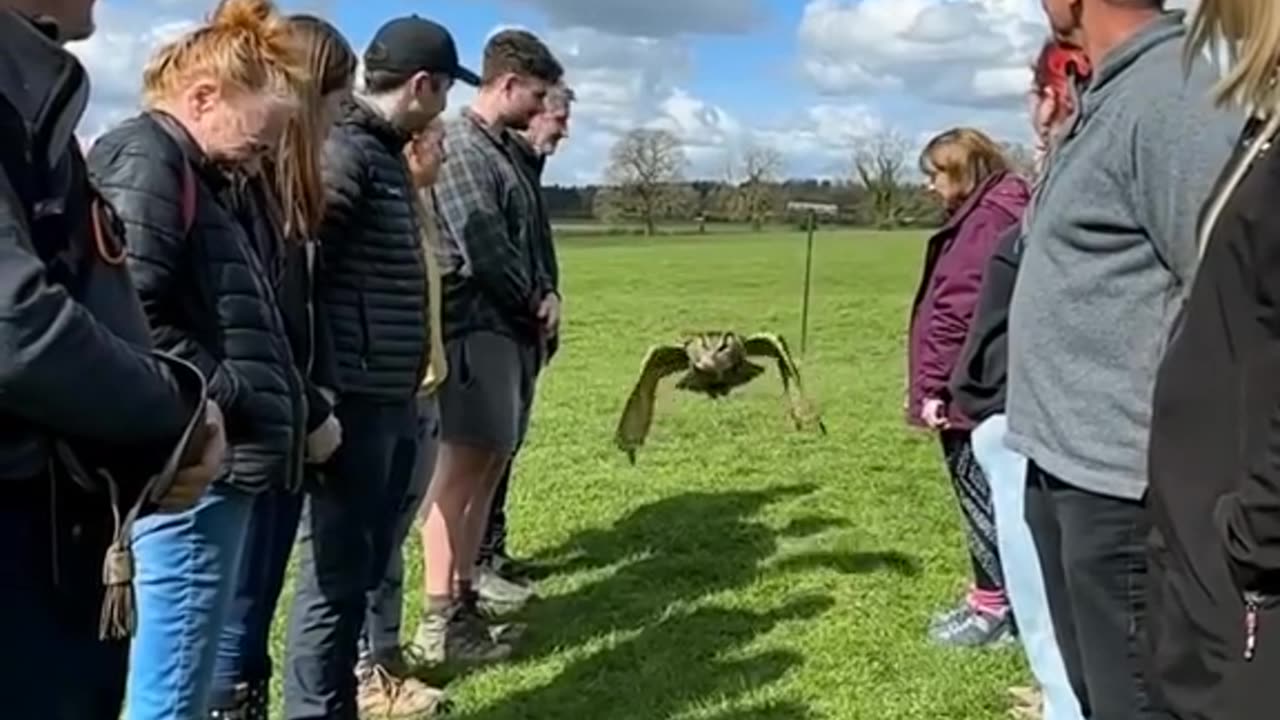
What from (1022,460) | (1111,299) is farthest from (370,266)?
(1111,299)

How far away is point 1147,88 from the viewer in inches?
96.9

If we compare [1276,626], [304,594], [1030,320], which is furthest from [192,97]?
[1276,626]

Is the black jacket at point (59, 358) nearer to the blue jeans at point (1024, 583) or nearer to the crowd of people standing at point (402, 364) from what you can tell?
the crowd of people standing at point (402, 364)

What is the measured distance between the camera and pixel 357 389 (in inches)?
154

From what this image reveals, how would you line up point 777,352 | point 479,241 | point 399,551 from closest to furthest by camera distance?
point 399,551, point 479,241, point 777,352

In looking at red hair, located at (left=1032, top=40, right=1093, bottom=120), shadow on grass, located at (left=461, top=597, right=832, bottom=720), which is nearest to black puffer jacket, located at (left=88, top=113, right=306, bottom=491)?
red hair, located at (left=1032, top=40, right=1093, bottom=120)

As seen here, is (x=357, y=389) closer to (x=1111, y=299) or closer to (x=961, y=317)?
(x=1111, y=299)

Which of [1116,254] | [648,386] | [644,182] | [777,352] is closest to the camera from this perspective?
[1116,254]

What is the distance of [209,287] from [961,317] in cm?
317

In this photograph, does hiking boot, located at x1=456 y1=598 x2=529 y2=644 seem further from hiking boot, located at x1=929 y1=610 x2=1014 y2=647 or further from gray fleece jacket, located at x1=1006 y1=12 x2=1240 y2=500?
gray fleece jacket, located at x1=1006 y1=12 x2=1240 y2=500

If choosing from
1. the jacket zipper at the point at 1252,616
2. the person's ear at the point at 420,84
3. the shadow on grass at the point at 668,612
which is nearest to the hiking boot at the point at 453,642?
the shadow on grass at the point at 668,612

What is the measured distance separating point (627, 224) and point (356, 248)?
43798 millimetres

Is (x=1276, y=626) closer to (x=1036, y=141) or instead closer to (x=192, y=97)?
(x=192, y=97)

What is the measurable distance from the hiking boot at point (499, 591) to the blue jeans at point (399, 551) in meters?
1.12
